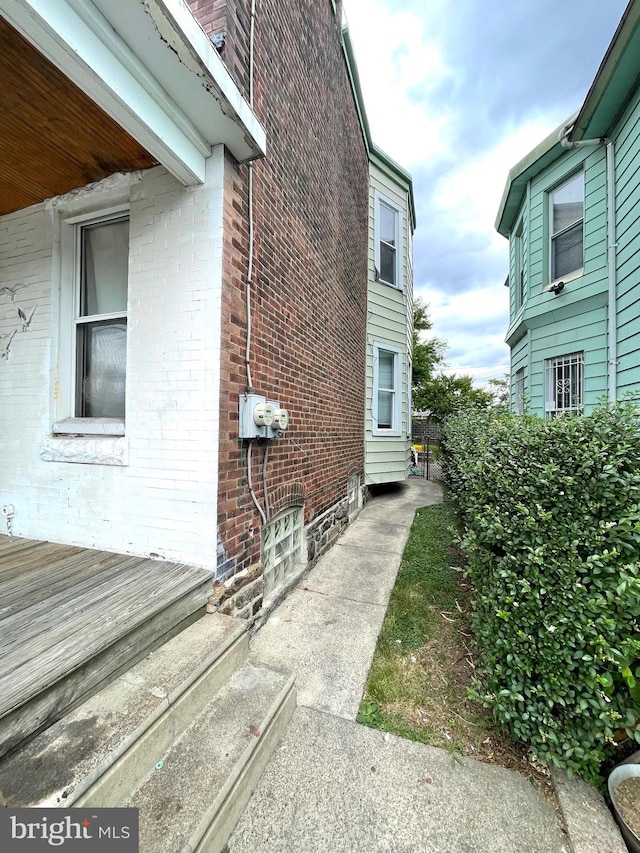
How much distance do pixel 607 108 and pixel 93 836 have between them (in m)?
7.67

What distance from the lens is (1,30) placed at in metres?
1.51

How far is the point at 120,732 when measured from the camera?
1280mm

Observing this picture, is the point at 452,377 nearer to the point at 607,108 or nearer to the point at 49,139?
the point at 607,108

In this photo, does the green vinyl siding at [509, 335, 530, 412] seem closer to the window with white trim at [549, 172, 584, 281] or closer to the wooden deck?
the window with white trim at [549, 172, 584, 281]

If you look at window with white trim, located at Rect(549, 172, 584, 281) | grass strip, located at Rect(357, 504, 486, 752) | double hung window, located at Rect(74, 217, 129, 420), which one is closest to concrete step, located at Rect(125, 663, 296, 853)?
grass strip, located at Rect(357, 504, 486, 752)

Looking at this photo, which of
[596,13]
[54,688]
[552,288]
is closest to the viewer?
[54,688]

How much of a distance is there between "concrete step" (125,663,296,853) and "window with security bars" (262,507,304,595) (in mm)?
1074

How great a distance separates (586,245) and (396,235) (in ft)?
11.8

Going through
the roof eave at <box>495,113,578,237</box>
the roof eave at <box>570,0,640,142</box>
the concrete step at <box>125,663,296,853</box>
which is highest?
the roof eave at <box>495,113,578,237</box>

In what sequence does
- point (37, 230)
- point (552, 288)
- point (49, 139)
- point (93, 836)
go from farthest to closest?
point (552, 288) < point (37, 230) < point (49, 139) < point (93, 836)

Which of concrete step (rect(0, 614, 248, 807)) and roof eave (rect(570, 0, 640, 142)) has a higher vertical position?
roof eave (rect(570, 0, 640, 142))

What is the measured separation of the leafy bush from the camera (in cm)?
154

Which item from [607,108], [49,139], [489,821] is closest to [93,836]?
[489,821]

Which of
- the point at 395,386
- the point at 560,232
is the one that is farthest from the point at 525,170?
the point at 395,386
